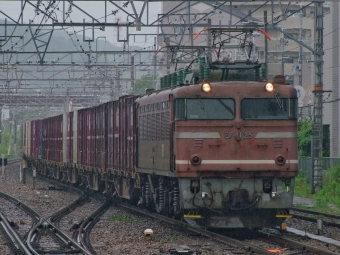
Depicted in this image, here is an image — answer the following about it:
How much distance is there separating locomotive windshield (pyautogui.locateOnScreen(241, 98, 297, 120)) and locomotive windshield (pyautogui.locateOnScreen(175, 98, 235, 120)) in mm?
315

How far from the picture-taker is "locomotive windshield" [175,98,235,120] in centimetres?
1509

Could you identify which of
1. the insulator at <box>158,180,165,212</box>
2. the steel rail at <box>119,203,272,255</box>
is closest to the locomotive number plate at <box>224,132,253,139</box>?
the steel rail at <box>119,203,272,255</box>

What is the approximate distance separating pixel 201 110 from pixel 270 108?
1.31m

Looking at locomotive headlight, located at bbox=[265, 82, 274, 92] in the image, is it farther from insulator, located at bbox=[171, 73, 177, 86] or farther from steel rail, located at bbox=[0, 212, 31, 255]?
steel rail, located at bbox=[0, 212, 31, 255]

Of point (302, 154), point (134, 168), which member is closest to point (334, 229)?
point (134, 168)

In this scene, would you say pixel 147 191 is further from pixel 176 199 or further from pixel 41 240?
pixel 41 240

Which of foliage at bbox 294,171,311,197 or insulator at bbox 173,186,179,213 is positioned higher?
insulator at bbox 173,186,179,213

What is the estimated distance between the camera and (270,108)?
50.1 ft

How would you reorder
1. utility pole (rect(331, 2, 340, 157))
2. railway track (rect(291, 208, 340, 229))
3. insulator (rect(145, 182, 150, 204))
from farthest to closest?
utility pole (rect(331, 2, 340, 157)) < insulator (rect(145, 182, 150, 204)) < railway track (rect(291, 208, 340, 229))

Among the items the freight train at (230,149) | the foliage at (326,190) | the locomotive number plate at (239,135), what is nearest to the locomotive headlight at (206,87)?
the freight train at (230,149)

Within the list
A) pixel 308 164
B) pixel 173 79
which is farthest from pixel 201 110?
pixel 308 164

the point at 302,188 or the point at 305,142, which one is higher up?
the point at 305,142

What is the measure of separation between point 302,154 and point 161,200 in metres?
20.9

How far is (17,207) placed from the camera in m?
24.3
